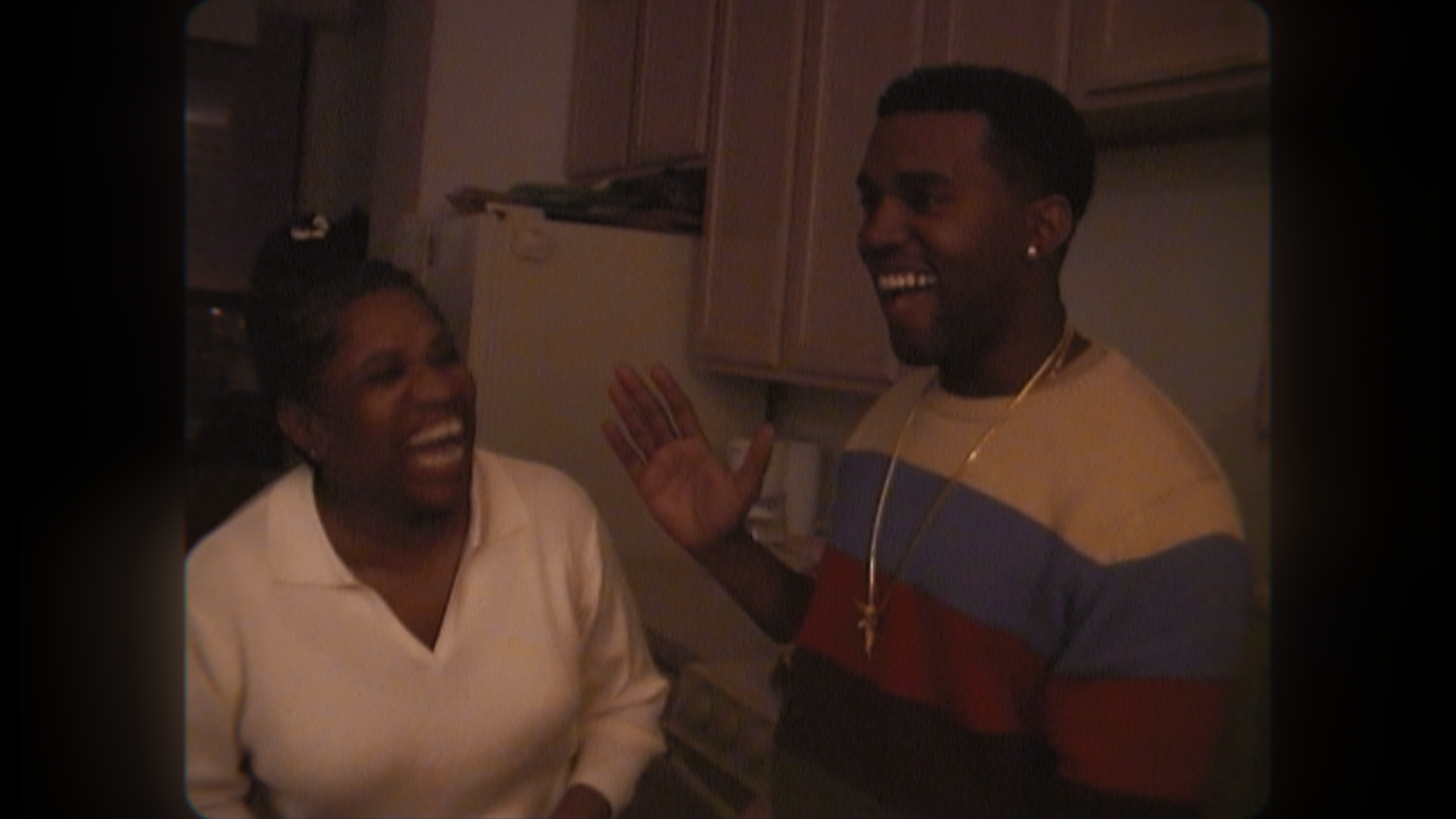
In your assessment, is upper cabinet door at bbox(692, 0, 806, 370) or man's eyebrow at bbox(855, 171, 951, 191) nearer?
man's eyebrow at bbox(855, 171, 951, 191)

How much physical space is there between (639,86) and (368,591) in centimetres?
33

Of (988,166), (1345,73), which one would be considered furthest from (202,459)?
(1345,73)

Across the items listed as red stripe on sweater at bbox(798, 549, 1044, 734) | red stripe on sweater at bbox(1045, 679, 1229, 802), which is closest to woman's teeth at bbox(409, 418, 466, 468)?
red stripe on sweater at bbox(798, 549, 1044, 734)

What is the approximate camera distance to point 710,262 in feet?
2.11

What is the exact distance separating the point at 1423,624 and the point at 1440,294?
18cm

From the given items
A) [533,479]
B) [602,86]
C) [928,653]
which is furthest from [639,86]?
[928,653]

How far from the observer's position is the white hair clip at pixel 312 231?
1.72 feet

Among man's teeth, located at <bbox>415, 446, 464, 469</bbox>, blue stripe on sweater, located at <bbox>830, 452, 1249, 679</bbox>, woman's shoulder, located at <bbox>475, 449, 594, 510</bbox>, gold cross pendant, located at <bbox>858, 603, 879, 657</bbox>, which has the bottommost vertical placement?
gold cross pendant, located at <bbox>858, 603, 879, 657</bbox>

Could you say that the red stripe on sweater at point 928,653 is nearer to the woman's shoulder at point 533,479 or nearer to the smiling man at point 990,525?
the smiling man at point 990,525

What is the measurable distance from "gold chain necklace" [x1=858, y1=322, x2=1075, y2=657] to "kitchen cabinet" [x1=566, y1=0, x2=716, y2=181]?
23 centimetres

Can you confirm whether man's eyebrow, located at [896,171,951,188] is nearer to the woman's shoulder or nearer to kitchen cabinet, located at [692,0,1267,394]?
kitchen cabinet, located at [692,0,1267,394]

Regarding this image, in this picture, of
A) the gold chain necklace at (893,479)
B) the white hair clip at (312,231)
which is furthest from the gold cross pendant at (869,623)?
the white hair clip at (312,231)

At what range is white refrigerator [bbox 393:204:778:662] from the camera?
0.55 metres

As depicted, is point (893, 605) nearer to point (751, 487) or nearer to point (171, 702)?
point (751, 487)
